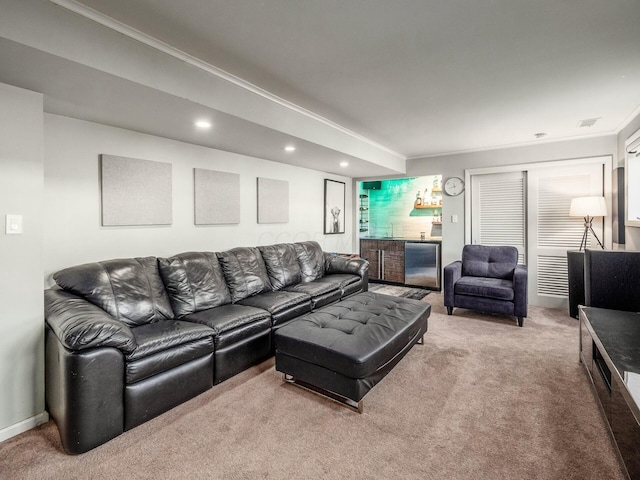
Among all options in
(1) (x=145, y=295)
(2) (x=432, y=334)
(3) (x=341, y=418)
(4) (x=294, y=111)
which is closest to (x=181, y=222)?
(1) (x=145, y=295)

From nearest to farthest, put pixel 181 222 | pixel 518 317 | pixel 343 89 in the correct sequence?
pixel 343 89 → pixel 181 222 → pixel 518 317

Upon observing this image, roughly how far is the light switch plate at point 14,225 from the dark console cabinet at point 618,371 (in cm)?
317

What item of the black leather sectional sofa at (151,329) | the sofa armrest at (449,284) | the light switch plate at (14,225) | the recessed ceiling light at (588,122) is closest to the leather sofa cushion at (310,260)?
the black leather sectional sofa at (151,329)

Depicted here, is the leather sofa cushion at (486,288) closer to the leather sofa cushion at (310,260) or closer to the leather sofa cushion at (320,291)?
the leather sofa cushion at (320,291)

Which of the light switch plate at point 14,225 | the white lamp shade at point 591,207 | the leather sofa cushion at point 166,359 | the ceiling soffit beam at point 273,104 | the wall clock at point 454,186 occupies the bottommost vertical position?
the leather sofa cushion at point 166,359

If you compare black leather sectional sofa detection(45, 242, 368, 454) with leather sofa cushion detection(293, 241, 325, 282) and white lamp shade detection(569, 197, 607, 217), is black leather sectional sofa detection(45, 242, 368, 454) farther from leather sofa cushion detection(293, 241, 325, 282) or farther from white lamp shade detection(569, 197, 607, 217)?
white lamp shade detection(569, 197, 607, 217)

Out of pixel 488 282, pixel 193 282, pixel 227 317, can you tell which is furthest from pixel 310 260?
pixel 488 282

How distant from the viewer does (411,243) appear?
227 inches

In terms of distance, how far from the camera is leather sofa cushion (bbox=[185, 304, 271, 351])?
245 centimetres

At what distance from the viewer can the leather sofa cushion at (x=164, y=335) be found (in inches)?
78.6

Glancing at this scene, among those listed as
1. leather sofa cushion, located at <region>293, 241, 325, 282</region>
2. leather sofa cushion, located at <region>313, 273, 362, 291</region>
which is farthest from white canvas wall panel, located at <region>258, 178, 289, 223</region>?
leather sofa cushion, located at <region>313, 273, 362, 291</region>

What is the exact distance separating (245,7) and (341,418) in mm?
2390

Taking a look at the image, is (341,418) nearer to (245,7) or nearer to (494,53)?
→ (245,7)

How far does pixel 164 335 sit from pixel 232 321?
522 millimetres
